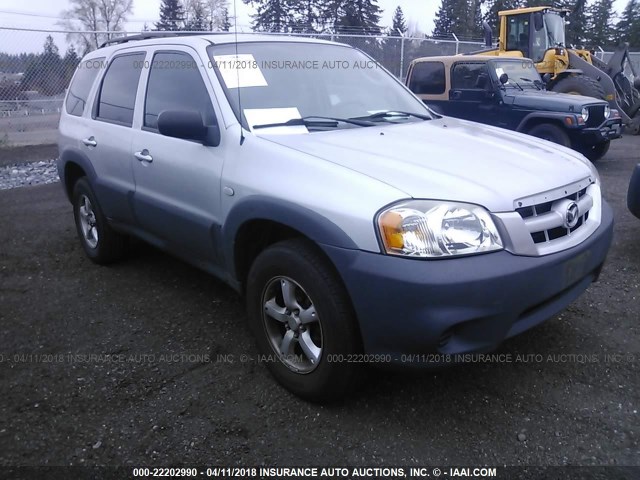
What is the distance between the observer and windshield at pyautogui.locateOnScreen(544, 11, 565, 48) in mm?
13398

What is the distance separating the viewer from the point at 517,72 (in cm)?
980

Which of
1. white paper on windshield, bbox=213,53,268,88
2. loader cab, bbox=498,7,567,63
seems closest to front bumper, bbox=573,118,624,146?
loader cab, bbox=498,7,567,63

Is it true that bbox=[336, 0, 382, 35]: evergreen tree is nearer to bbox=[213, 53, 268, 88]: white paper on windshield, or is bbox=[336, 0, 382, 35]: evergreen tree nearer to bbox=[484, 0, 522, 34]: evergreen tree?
bbox=[484, 0, 522, 34]: evergreen tree

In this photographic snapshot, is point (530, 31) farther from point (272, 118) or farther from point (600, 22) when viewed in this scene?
point (600, 22)

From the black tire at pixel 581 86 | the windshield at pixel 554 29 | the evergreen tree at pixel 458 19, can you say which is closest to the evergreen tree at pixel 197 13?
the black tire at pixel 581 86

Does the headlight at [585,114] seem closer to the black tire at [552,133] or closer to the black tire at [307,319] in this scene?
the black tire at [552,133]

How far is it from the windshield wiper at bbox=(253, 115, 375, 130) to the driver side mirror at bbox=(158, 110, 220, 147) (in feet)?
0.85

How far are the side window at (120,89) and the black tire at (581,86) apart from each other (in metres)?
10.3

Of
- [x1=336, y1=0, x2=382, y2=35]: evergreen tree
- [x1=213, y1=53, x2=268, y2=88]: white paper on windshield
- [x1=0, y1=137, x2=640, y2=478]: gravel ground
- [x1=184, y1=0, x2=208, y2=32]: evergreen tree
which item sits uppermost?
[x1=336, y1=0, x2=382, y2=35]: evergreen tree

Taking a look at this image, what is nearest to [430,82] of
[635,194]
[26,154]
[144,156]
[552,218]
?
[635,194]

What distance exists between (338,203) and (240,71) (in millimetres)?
1318

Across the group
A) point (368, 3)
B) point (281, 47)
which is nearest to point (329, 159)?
point (281, 47)

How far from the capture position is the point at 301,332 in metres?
2.73

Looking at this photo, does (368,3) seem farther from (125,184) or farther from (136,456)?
(136,456)
